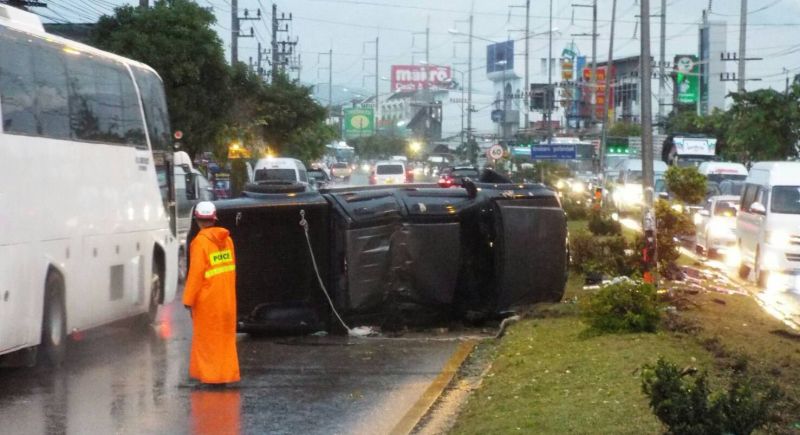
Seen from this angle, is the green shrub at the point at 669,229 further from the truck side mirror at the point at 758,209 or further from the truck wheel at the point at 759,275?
the truck wheel at the point at 759,275

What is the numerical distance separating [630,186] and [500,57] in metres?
123

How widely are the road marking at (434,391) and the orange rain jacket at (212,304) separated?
1890 millimetres

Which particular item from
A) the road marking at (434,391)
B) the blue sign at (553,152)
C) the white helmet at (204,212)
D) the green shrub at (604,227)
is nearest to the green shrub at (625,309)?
the road marking at (434,391)

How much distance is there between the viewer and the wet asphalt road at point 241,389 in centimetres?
1042

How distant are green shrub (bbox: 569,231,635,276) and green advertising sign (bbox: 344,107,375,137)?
463ft

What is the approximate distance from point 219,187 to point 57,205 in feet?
95.8

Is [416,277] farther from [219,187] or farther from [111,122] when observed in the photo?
[219,187]

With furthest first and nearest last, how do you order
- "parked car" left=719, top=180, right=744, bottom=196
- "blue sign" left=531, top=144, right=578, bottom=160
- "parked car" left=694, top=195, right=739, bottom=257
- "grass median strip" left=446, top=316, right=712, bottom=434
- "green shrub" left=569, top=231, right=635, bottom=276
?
"blue sign" left=531, top=144, right=578, bottom=160
"parked car" left=719, top=180, right=744, bottom=196
"parked car" left=694, top=195, right=739, bottom=257
"green shrub" left=569, top=231, right=635, bottom=276
"grass median strip" left=446, top=316, right=712, bottom=434

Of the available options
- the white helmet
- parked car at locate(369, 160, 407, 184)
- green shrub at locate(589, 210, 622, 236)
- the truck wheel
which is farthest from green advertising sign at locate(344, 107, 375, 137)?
the white helmet

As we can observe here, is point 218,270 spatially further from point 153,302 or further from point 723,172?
point 723,172

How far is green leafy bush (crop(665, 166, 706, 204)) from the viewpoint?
122 ft

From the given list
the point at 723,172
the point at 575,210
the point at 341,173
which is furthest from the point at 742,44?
the point at 341,173

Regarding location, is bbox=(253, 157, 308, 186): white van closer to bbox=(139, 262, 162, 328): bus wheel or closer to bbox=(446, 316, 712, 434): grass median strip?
bbox=(139, 262, 162, 328): bus wheel

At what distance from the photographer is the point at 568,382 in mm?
11164
